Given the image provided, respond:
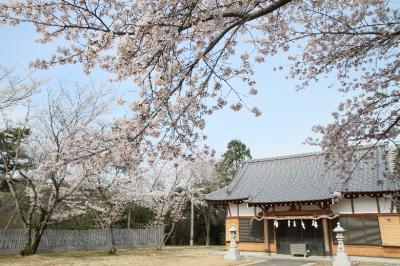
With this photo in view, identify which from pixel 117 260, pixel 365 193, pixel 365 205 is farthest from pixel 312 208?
pixel 117 260

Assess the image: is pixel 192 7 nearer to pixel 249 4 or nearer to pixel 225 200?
pixel 249 4

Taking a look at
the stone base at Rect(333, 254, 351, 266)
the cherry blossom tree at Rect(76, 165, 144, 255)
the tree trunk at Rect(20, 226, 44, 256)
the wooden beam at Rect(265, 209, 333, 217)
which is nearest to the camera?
the stone base at Rect(333, 254, 351, 266)

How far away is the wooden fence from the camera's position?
58.1 feet

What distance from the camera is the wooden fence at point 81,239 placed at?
58.1ft

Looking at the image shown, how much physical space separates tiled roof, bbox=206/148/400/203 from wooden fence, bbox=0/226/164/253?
6999 millimetres

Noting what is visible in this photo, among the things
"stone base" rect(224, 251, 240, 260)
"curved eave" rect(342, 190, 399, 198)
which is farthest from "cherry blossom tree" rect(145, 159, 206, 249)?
"curved eave" rect(342, 190, 399, 198)

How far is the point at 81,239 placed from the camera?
20844 mm

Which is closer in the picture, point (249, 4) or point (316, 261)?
point (249, 4)

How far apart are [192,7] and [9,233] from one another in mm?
17766

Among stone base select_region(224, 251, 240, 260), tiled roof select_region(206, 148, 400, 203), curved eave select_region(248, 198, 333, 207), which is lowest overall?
stone base select_region(224, 251, 240, 260)

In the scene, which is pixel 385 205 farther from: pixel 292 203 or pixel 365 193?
A: pixel 292 203

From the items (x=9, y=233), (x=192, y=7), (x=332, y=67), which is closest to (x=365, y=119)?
(x=332, y=67)

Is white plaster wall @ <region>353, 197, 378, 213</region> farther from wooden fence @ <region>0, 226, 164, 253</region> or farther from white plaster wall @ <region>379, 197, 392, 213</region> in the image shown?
wooden fence @ <region>0, 226, 164, 253</region>

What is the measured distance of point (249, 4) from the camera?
4.43 meters
